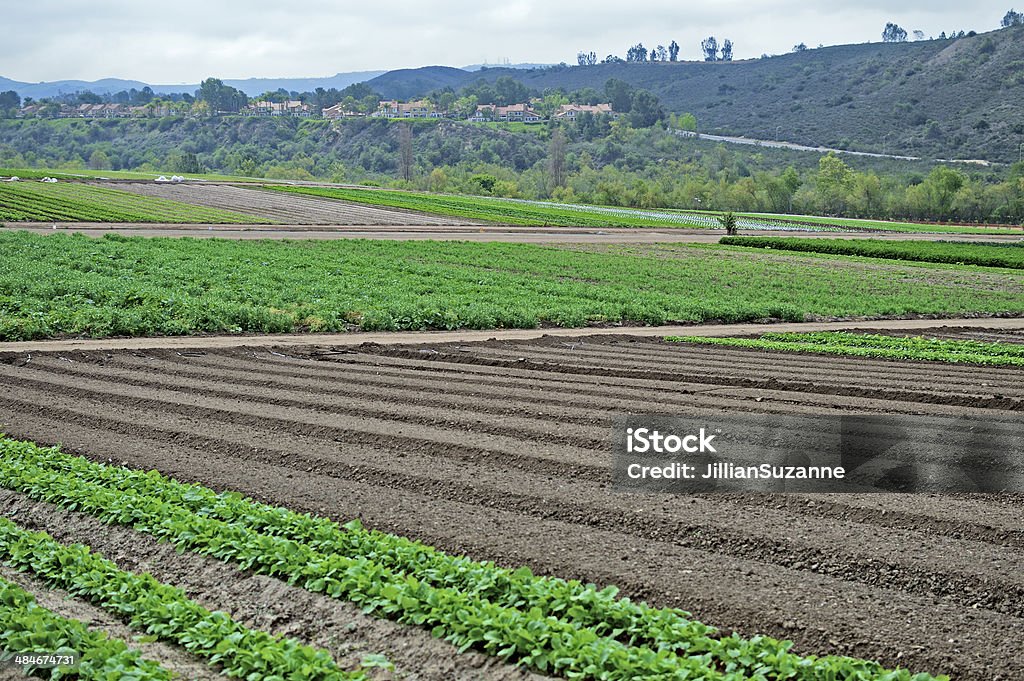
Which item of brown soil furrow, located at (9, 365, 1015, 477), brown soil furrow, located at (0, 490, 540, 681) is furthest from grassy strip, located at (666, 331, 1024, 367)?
brown soil furrow, located at (0, 490, 540, 681)

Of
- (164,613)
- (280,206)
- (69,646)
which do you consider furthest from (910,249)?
(69,646)

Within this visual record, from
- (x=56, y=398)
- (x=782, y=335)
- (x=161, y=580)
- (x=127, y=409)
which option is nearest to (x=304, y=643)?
(x=161, y=580)

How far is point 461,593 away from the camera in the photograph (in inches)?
290

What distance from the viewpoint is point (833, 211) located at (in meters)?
120

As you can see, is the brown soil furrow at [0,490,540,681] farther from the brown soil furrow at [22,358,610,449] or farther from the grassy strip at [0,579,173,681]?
the brown soil furrow at [22,358,610,449]

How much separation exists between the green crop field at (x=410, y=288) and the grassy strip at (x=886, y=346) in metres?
4.38

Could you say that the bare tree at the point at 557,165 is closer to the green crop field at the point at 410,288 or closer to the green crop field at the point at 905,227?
the green crop field at the point at 905,227

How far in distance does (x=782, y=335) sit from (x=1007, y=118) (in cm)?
16116

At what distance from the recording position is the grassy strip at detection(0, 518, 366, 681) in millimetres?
6445

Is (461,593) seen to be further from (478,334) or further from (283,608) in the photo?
(478,334)

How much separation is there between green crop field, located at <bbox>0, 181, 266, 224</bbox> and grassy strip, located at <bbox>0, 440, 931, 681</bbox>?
51714mm

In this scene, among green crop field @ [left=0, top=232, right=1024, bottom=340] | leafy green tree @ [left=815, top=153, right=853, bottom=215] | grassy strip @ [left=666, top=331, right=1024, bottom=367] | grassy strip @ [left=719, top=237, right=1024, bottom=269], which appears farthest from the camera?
leafy green tree @ [left=815, top=153, right=853, bottom=215]

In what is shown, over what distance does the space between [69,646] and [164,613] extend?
0.69 m

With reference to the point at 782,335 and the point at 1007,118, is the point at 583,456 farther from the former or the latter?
the point at 1007,118
